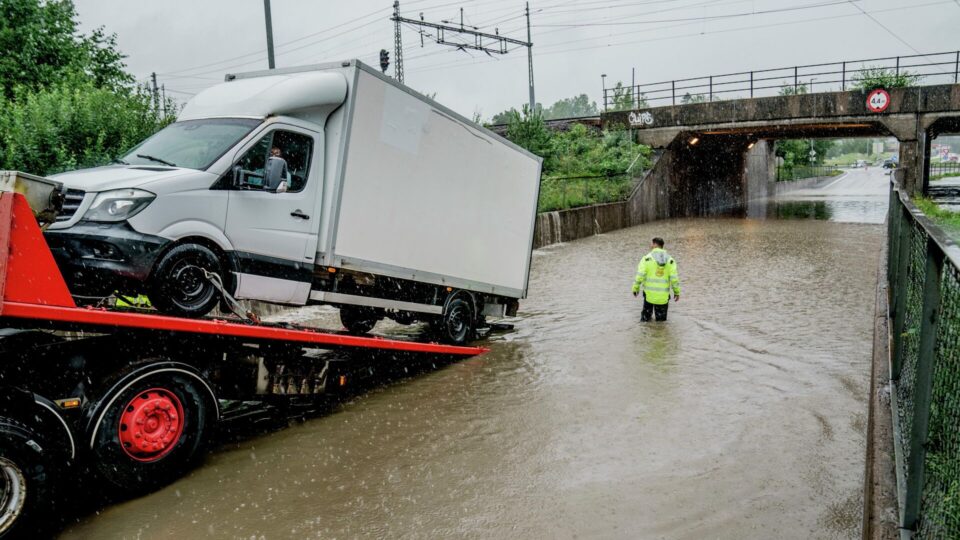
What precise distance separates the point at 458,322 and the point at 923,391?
7703mm

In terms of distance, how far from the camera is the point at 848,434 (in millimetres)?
6512

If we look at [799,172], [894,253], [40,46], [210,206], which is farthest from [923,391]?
[799,172]

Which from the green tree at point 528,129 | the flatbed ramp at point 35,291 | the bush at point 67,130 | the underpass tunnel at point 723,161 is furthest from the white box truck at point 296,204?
the underpass tunnel at point 723,161

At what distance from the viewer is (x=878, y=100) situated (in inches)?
1152

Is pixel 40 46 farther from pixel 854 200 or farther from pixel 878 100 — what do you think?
pixel 854 200

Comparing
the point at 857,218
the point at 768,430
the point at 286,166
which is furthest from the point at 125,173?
the point at 857,218

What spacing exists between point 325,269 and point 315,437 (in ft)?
6.13

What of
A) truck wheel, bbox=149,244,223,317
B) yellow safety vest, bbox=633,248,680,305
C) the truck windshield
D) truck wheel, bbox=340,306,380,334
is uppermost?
the truck windshield

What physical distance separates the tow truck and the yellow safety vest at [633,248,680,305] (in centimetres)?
671

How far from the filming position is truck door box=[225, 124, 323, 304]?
6.88 m

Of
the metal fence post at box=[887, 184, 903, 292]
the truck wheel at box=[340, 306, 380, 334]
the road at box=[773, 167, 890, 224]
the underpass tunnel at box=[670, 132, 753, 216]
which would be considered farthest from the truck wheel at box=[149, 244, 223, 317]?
the underpass tunnel at box=[670, 132, 753, 216]

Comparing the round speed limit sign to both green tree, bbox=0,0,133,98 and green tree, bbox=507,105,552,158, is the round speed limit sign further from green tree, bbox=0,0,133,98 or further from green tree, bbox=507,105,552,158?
green tree, bbox=0,0,133,98

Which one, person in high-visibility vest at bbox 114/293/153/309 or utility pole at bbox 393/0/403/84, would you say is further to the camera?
utility pole at bbox 393/0/403/84

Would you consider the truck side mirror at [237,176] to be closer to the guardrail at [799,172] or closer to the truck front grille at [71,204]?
the truck front grille at [71,204]
